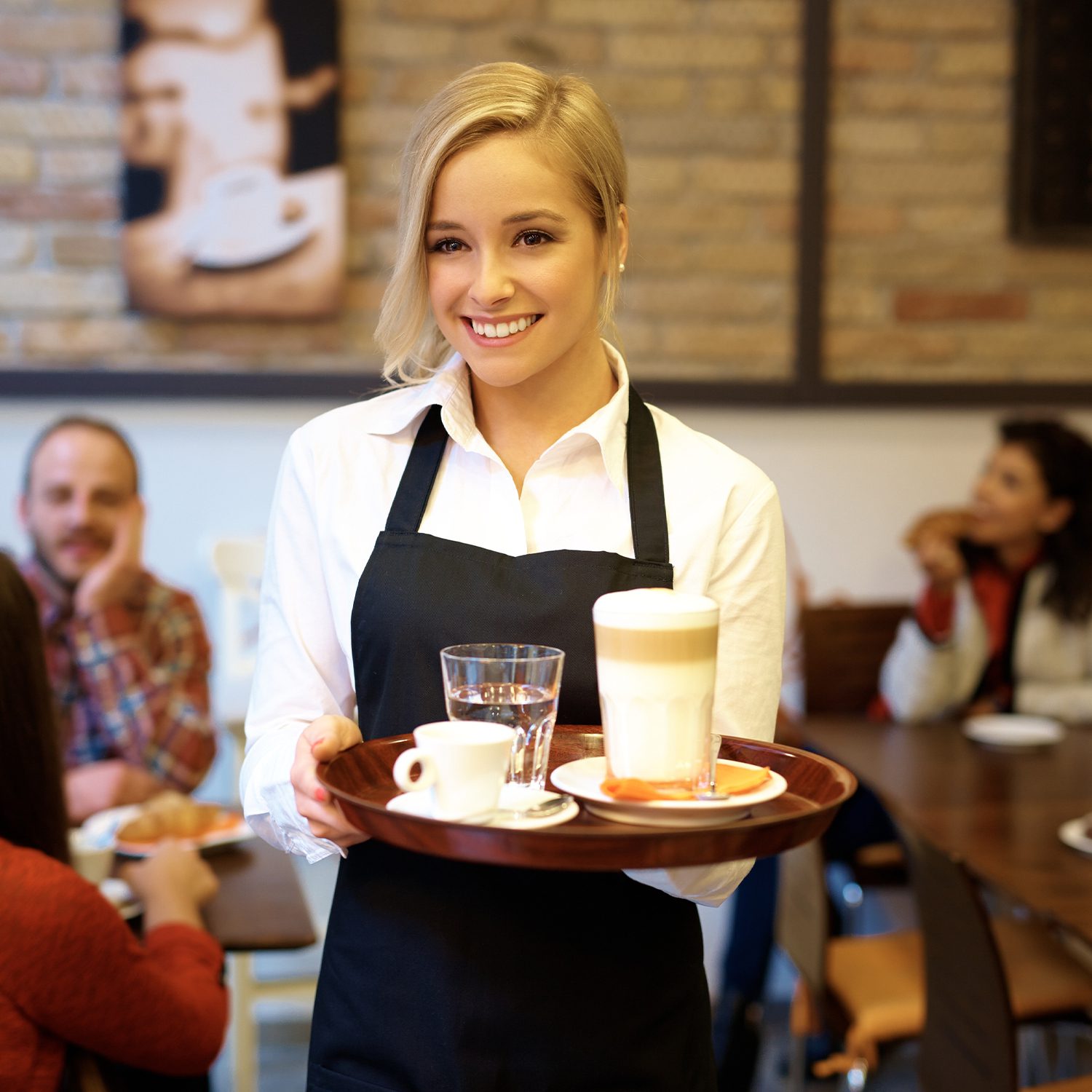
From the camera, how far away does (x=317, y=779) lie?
3.50 feet

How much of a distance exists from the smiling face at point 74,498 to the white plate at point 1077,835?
6.58 ft

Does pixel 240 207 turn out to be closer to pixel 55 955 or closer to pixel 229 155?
pixel 229 155

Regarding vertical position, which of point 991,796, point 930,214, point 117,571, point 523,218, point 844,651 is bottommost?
point 991,796

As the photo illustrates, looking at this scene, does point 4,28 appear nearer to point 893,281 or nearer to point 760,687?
point 893,281

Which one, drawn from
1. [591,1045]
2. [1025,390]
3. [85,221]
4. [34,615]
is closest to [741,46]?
[1025,390]

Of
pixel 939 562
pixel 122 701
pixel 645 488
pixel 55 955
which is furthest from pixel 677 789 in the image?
pixel 939 562

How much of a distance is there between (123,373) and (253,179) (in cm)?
58

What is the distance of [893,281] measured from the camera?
3643mm

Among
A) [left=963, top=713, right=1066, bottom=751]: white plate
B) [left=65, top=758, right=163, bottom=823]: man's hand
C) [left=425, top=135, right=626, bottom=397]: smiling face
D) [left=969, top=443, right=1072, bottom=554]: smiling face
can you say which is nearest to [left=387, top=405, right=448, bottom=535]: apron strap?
[left=425, top=135, right=626, bottom=397]: smiling face

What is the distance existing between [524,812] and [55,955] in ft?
2.23

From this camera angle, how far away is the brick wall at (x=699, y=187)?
3299 millimetres

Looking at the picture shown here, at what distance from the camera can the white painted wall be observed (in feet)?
11.1

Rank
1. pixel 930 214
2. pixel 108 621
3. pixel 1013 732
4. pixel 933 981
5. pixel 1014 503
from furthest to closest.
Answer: pixel 930 214 → pixel 1014 503 → pixel 1013 732 → pixel 108 621 → pixel 933 981

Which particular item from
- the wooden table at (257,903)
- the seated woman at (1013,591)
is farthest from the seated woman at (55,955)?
the seated woman at (1013,591)
